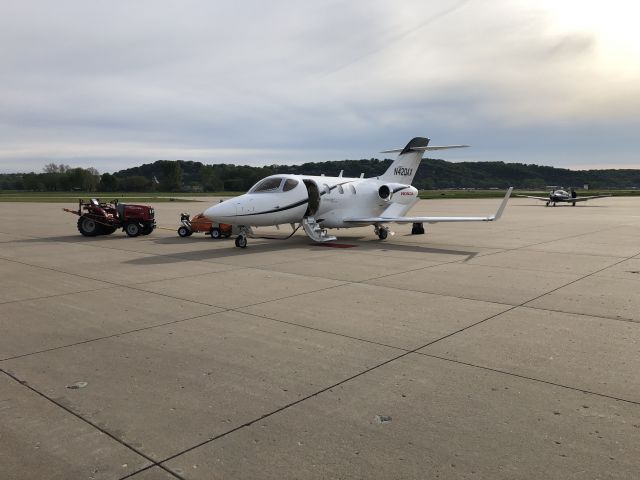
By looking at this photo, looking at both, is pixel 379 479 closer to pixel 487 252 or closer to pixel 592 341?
pixel 592 341

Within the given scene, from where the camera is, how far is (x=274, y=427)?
3973 millimetres

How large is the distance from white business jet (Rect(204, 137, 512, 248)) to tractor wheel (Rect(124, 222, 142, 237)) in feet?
18.3

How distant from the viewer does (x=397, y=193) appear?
19.2 meters

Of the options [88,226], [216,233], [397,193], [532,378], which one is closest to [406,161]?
[397,193]

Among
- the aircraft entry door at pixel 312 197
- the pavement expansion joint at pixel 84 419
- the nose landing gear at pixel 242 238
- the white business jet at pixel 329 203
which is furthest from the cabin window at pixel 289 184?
the pavement expansion joint at pixel 84 419

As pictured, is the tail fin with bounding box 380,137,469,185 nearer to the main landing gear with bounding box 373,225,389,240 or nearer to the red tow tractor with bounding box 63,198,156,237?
the main landing gear with bounding box 373,225,389,240

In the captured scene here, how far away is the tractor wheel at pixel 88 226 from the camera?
19719 mm

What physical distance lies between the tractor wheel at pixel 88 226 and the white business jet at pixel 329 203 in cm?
684

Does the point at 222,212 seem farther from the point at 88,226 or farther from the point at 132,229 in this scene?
the point at 88,226

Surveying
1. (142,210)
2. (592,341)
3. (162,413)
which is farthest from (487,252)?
(142,210)

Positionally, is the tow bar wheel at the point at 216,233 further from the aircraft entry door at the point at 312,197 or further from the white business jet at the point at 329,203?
the aircraft entry door at the point at 312,197

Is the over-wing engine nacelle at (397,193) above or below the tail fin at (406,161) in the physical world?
below

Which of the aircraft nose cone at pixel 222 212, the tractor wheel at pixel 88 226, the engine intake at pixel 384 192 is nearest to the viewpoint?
the aircraft nose cone at pixel 222 212

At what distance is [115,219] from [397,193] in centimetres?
1148
